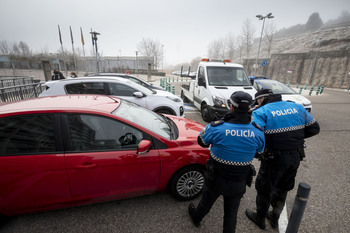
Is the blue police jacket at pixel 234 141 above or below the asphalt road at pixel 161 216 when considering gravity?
above

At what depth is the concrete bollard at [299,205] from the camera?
162 cm

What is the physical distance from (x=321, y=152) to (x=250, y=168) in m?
4.10

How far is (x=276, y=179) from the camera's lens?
2146 mm

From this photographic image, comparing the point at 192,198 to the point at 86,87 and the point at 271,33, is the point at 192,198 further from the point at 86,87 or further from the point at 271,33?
the point at 271,33

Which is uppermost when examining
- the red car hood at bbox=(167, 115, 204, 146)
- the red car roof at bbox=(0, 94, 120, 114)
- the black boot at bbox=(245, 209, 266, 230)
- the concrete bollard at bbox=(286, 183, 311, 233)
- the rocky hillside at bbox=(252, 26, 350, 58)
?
the rocky hillside at bbox=(252, 26, 350, 58)

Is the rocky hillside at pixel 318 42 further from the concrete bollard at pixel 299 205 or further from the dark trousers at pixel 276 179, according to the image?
the concrete bollard at pixel 299 205

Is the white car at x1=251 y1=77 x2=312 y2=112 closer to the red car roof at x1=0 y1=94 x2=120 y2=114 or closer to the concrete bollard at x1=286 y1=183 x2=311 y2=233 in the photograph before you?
the concrete bollard at x1=286 y1=183 x2=311 y2=233

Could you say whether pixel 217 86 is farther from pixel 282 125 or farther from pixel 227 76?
pixel 282 125

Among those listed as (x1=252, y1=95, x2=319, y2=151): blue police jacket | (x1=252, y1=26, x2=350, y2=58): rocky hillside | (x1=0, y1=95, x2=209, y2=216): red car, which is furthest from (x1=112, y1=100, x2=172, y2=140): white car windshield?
(x1=252, y1=26, x2=350, y2=58): rocky hillside

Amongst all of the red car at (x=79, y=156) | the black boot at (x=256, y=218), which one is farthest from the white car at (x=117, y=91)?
the black boot at (x=256, y=218)

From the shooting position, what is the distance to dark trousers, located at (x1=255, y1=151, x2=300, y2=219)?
2086 millimetres

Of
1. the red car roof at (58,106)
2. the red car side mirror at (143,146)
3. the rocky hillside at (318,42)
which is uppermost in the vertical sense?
the rocky hillside at (318,42)

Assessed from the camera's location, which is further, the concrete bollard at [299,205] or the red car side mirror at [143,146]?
the red car side mirror at [143,146]

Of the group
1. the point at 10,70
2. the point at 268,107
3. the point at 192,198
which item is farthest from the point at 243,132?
the point at 10,70
